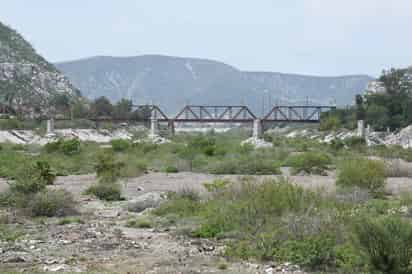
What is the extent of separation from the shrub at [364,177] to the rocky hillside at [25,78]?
92.7 m

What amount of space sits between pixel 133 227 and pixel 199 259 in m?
4.75

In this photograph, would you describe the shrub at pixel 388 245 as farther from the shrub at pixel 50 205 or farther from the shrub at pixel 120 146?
the shrub at pixel 120 146

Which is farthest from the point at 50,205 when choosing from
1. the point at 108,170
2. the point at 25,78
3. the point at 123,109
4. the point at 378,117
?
the point at 123,109

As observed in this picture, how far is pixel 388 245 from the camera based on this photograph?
11352 mm

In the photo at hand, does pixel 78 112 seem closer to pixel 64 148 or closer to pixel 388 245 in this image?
pixel 64 148

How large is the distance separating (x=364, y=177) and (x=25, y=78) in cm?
10659

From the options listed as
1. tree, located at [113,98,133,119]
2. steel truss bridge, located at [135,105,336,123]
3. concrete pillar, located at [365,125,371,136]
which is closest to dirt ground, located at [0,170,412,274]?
concrete pillar, located at [365,125,371,136]

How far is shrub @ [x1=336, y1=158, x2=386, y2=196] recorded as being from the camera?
82.1ft

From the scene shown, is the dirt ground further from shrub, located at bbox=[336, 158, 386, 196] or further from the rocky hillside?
the rocky hillside

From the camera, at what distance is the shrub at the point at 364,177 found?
82.1 feet

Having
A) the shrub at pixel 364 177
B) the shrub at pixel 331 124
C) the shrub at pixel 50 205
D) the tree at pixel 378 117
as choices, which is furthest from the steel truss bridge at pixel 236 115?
the shrub at pixel 50 205

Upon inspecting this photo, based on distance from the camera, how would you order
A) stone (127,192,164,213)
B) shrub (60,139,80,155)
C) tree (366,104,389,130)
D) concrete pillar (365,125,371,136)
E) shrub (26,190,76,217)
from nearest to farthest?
shrub (26,190,76,217) < stone (127,192,164,213) < shrub (60,139,80,155) < concrete pillar (365,125,371,136) < tree (366,104,389,130)

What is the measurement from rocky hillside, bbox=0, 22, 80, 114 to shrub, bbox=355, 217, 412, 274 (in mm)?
104939

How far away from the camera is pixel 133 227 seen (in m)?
17.5
